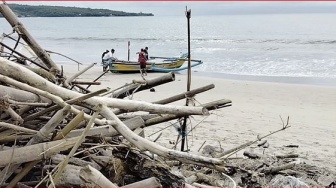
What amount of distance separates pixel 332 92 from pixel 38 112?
1404cm

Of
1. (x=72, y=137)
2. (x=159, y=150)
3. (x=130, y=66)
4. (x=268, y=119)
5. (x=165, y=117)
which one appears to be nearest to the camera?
(x=159, y=150)

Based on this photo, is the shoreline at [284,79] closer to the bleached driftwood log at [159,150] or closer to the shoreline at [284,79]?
the shoreline at [284,79]

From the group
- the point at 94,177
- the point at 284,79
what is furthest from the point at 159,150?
the point at 284,79

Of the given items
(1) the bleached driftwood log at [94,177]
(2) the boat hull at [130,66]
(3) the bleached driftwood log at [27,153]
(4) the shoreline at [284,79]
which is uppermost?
(3) the bleached driftwood log at [27,153]

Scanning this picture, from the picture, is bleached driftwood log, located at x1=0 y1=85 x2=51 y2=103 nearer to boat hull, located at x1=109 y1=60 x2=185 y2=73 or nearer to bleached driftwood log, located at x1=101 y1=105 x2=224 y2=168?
bleached driftwood log, located at x1=101 y1=105 x2=224 y2=168

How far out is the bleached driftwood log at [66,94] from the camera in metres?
2.06

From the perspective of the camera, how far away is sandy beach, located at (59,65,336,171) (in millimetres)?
7117

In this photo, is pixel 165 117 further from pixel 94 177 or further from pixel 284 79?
pixel 284 79

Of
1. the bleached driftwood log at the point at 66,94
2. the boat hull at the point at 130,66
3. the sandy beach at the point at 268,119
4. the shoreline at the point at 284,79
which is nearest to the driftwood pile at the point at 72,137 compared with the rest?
the bleached driftwood log at the point at 66,94

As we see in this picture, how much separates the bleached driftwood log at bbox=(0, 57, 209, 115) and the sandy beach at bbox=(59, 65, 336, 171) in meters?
0.80

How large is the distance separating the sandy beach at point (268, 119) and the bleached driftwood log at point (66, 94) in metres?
0.80

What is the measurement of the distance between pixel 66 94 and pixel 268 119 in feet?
27.7

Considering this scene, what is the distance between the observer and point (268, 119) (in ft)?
33.3

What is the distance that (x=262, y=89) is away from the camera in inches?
611
